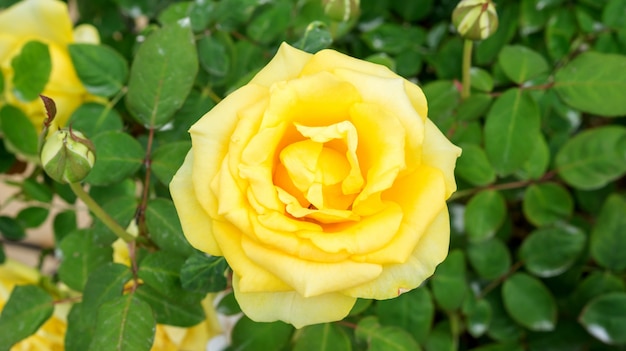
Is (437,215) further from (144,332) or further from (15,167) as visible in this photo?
(15,167)

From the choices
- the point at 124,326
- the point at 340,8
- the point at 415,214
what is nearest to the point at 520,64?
the point at 340,8

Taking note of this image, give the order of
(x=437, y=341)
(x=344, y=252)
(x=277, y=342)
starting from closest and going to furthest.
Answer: (x=344, y=252), (x=277, y=342), (x=437, y=341)

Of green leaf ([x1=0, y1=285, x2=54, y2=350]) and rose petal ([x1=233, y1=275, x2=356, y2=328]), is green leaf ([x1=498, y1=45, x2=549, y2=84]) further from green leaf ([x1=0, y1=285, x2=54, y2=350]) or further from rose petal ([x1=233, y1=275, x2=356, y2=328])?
green leaf ([x1=0, y1=285, x2=54, y2=350])

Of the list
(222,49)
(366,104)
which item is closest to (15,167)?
(222,49)

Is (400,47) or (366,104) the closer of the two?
(366,104)

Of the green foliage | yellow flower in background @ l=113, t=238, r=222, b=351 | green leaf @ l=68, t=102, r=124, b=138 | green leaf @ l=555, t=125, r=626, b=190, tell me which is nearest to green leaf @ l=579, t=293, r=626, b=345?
the green foliage

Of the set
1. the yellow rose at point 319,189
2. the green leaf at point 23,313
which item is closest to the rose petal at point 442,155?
the yellow rose at point 319,189

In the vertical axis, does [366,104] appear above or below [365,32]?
above
